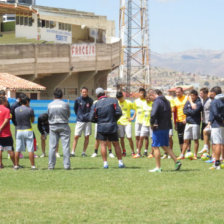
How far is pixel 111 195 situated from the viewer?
10094 millimetres

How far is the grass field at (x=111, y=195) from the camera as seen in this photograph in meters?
8.26

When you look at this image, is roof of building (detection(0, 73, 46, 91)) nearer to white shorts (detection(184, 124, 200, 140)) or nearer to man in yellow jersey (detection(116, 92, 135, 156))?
man in yellow jersey (detection(116, 92, 135, 156))

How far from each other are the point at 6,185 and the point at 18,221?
338 cm

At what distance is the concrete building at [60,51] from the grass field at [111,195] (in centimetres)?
3661

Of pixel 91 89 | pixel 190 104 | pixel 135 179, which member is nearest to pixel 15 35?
pixel 91 89

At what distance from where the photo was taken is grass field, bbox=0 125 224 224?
325 inches

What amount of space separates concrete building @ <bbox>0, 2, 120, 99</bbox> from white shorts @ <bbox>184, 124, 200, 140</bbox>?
112ft

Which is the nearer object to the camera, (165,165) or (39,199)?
(39,199)

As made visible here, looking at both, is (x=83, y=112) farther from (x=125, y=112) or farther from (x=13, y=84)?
(x=13, y=84)

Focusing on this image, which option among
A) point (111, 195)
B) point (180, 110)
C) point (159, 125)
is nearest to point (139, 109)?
point (180, 110)

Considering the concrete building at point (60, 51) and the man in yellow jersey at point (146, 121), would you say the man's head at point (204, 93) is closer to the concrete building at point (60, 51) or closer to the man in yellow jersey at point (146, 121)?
the man in yellow jersey at point (146, 121)

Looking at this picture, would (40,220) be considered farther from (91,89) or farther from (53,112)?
(91,89)

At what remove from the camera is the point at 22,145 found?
13.5m

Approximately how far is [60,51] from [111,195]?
47306mm
